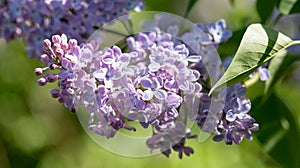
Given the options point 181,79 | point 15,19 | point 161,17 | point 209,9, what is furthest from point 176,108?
point 209,9

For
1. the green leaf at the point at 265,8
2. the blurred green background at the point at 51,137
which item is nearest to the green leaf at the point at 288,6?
the green leaf at the point at 265,8

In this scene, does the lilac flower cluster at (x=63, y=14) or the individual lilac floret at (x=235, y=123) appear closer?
the individual lilac floret at (x=235, y=123)

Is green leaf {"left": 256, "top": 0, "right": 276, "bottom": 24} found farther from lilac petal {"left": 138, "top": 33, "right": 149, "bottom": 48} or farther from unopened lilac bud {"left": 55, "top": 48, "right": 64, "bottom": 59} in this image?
unopened lilac bud {"left": 55, "top": 48, "right": 64, "bottom": 59}

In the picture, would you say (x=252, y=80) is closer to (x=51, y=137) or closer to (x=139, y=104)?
(x=139, y=104)

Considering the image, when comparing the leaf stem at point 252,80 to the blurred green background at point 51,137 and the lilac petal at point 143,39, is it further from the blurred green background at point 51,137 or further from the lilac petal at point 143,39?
the blurred green background at point 51,137

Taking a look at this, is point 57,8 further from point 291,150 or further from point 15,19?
point 291,150

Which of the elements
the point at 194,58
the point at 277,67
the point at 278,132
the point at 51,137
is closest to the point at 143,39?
the point at 194,58

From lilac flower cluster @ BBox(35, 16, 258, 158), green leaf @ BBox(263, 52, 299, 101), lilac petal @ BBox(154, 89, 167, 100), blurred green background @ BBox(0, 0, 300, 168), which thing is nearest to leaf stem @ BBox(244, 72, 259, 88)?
green leaf @ BBox(263, 52, 299, 101)
